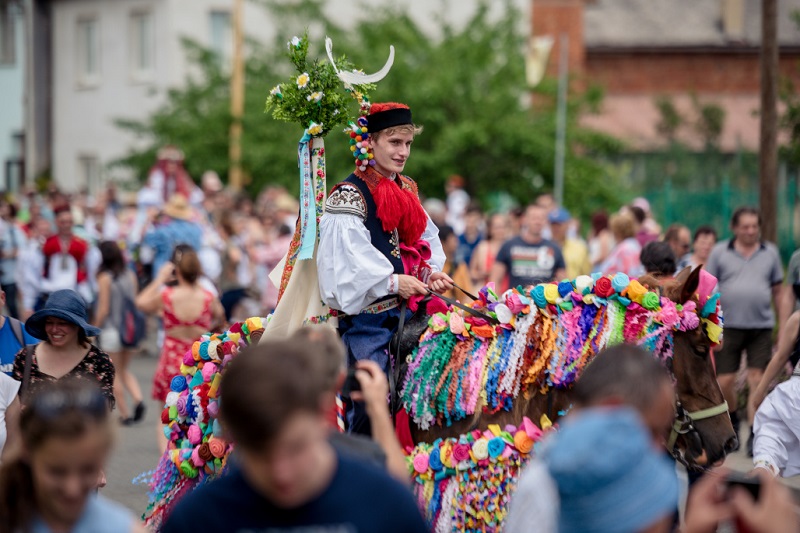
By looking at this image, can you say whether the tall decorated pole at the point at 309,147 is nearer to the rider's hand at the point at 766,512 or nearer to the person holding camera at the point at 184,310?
the rider's hand at the point at 766,512

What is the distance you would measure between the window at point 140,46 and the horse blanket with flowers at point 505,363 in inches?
1229

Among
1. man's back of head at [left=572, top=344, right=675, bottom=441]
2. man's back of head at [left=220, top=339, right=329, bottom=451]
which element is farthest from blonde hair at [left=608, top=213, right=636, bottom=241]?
man's back of head at [left=220, top=339, right=329, bottom=451]

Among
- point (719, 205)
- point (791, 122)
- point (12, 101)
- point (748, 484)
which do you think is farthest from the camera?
point (12, 101)

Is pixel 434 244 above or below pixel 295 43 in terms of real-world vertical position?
below

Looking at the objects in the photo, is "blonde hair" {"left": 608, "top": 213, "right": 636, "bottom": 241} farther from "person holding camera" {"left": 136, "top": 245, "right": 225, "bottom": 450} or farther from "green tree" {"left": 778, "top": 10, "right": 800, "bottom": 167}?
"green tree" {"left": 778, "top": 10, "right": 800, "bottom": 167}

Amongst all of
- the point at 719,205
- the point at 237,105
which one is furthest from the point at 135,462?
the point at 237,105

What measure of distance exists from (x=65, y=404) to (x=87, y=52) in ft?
121

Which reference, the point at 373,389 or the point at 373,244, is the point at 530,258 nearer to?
the point at 373,244

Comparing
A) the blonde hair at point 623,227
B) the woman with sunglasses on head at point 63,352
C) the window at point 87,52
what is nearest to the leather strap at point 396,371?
the woman with sunglasses on head at point 63,352

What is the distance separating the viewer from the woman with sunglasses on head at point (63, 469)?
3611 millimetres

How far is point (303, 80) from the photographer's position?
7.12 meters

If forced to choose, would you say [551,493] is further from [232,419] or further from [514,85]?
[514,85]

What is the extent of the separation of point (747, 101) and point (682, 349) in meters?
38.8

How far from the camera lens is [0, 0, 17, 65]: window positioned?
1631 inches
